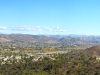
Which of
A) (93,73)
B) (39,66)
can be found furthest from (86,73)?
(39,66)

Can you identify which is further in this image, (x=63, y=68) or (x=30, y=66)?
(x=30, y=66)

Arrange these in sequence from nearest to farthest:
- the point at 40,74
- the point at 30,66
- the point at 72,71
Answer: the point at 40,74 → the point at 72,71 → the point at 30,66

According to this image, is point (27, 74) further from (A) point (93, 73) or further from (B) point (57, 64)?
(A) point (93, 73)

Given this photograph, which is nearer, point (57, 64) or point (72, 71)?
point (72, 71)

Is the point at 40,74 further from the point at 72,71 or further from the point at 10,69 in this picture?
the point at 10,69

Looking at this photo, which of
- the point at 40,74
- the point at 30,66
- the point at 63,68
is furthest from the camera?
the point at 30,66

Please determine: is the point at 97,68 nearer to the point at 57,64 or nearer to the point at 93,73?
the point at 93,73

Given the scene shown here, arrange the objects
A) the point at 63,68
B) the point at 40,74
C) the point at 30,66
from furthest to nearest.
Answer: the point at 30,66
the point at 63,68
the point at 40,74

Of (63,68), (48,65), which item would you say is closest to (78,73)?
(63,68)

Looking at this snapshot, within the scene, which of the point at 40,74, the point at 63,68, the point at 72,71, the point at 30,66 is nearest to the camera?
the point at 40,74
